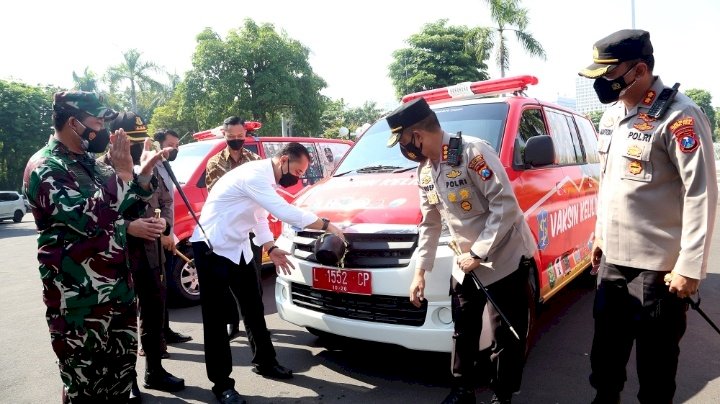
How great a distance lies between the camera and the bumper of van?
2.81 meters

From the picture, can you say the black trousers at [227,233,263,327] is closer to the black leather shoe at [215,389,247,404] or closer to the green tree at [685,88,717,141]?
Answer: the black leather shoe at [215,389,247,404]

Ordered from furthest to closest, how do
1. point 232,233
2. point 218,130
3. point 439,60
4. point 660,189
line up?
point 439,60 → point 218,130 → point 232,233 → point 660,189

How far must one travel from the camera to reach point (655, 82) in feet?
7.23

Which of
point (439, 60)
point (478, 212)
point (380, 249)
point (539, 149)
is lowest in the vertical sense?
point (380, 249)

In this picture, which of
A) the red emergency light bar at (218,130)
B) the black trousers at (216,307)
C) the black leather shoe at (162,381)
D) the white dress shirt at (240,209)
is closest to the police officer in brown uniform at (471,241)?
the white dress shirt at (240,209)

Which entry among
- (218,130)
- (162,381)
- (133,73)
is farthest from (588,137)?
(133,73)

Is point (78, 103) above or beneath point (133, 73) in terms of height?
beneath

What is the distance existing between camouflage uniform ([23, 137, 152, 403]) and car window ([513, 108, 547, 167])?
2.53m

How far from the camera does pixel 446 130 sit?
3785mm

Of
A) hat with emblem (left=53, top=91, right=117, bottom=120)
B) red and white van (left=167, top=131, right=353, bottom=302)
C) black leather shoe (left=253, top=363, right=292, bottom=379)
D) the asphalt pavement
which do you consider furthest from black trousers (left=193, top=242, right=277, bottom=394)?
red and white van (left=167, top=131, right=353, bottom=302)

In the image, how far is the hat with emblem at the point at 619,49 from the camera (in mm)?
2139

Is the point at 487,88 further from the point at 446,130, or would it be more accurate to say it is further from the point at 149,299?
the point at 149,299

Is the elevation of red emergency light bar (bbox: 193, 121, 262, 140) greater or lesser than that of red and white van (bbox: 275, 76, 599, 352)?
greater

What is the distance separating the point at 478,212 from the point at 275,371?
6.29 ft
